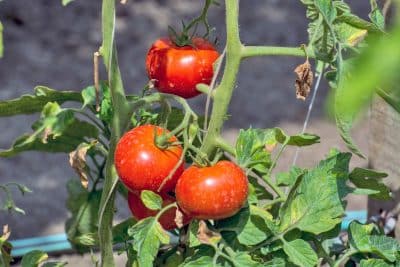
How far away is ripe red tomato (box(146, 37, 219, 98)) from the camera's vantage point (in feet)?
3.00

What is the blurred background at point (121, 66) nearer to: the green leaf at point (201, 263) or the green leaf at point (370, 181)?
the green leaf at point (370, 181)

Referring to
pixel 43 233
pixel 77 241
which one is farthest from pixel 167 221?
pixel 43 233

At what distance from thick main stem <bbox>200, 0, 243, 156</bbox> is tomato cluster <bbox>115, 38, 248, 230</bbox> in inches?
1.9

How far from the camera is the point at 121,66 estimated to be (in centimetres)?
303

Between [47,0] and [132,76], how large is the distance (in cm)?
69

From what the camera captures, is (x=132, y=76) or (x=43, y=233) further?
(x=132, y=76)

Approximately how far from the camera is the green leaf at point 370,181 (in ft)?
3.28

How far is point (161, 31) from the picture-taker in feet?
10.5

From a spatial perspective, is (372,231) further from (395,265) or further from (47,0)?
(47,0)

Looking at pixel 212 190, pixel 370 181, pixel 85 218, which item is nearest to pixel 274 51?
pixel 212 190

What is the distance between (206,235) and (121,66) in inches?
87.8

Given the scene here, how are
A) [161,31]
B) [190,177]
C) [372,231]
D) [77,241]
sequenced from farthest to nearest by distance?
[161,31]
[77,241]
[372,231]
[190,177]

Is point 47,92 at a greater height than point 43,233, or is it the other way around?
point 47,92

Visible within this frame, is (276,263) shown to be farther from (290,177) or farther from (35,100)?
(35,100)
